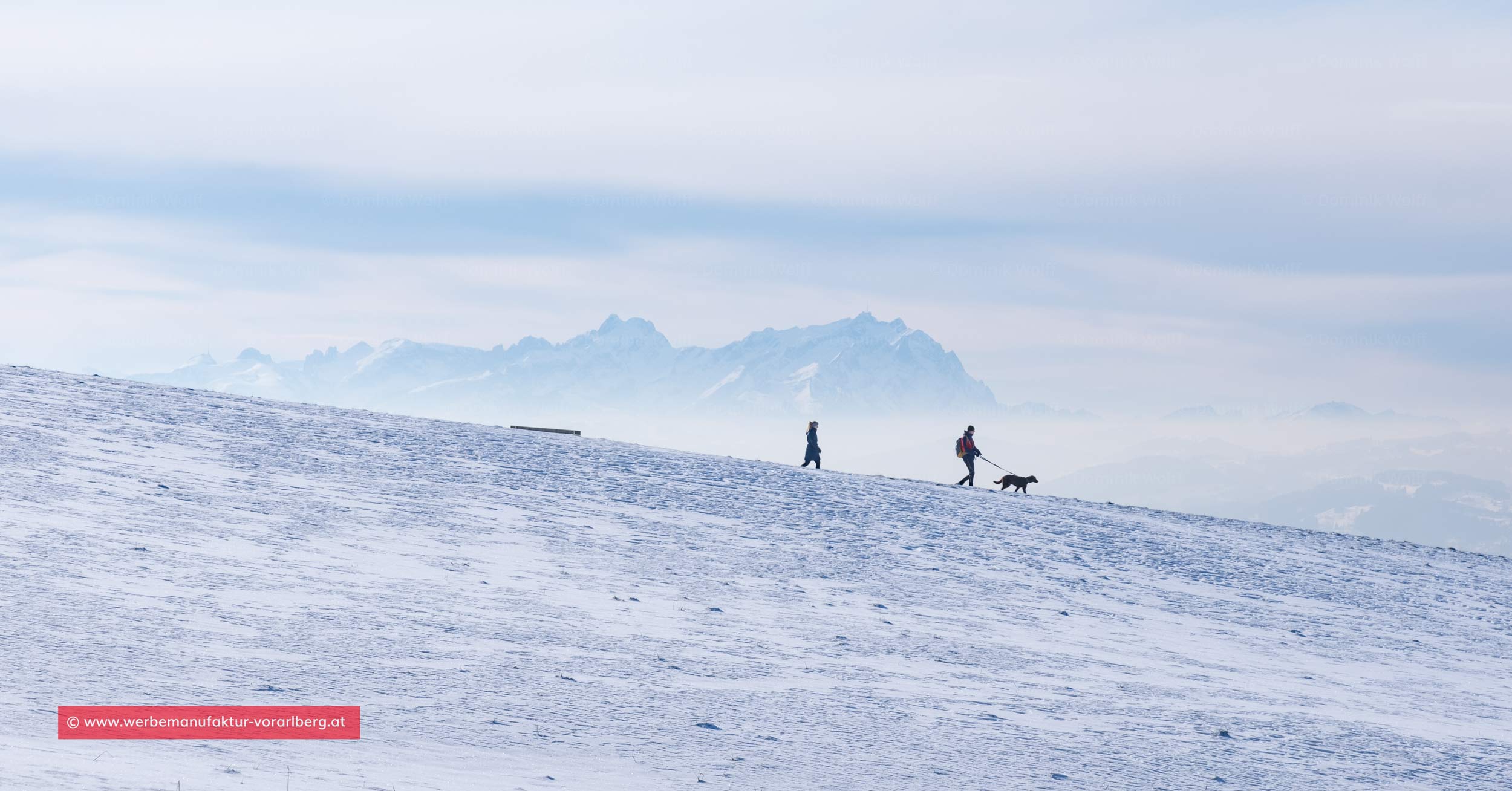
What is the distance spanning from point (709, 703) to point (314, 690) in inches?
146

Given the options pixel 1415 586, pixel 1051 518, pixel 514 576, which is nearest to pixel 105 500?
pixel 514 576

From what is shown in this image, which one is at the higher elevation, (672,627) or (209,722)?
(672,627)

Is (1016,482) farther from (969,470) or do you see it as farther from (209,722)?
(209,722)

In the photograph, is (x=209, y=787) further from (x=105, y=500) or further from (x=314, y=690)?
(x=105, y=500)

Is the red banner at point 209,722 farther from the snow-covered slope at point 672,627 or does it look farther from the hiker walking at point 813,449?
the hiker walking at point 813,449

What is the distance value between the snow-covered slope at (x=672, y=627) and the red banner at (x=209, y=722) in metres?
0.21

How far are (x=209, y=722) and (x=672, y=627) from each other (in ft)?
20.0

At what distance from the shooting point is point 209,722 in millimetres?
10211

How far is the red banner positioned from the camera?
9.80 m

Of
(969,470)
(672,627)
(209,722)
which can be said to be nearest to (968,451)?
(969,470)

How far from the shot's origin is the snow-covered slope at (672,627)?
10.7 metres

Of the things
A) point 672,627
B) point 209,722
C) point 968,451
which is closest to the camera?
point 209,722

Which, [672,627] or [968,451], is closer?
[672,627]

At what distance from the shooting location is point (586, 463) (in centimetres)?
2742
